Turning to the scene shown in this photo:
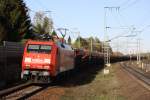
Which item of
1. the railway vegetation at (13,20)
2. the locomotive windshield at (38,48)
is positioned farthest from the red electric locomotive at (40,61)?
the railway vegetation at (13,20)

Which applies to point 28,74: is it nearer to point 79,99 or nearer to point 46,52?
point 46,52

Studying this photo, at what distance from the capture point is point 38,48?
92.3 ft

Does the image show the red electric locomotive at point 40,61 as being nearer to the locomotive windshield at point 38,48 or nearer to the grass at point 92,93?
the locomotive windshield at point 38,48

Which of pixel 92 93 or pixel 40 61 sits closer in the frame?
pixel 92 93

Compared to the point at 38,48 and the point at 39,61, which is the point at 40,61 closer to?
the point at 39,61

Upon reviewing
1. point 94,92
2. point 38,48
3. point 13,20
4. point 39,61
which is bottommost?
point 94,92

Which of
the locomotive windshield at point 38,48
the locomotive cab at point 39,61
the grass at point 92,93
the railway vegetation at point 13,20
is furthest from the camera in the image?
the railway vegetation at point 13,20

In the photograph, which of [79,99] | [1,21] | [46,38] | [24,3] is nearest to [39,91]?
[79,99]

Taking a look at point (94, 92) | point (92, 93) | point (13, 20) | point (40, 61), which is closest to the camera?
point (92, 93)

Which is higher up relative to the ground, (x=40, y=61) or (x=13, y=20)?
(x=13, y=20)

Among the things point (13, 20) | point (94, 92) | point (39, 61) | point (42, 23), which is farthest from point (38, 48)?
point (42, 23)

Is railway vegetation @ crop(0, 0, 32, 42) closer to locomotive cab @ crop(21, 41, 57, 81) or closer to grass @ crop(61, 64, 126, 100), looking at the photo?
locomotive cab @ crop(21, 41, 57, 81)

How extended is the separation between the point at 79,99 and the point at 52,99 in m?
1.26

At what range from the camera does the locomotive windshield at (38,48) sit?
1104 inches
